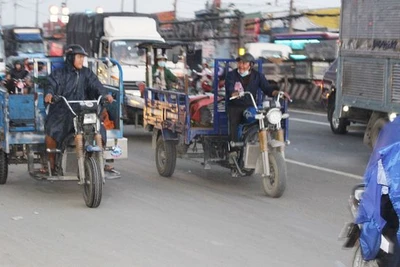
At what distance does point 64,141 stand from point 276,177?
8.70 feet

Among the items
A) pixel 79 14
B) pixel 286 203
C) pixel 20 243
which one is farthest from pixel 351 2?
pixel 79 14

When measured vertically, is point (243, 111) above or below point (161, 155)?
above

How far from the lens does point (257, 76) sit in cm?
1048

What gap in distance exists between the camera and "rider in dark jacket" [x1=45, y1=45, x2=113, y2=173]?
9430 millimetres

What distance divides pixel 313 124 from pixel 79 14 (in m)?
8.59

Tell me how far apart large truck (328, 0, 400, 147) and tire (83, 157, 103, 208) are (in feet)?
18.6

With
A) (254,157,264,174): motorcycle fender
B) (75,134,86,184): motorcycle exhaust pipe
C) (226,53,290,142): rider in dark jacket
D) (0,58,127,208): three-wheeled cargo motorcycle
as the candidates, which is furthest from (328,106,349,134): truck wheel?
(75,134,86,184): motorcycle exhaust pipe

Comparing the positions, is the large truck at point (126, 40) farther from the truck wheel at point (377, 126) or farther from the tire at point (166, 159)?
the truck wheel at point (377, 126)

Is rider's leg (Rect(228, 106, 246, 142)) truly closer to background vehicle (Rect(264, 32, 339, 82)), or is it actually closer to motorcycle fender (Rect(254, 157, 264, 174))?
motorcycle fender (Rect(254, 157, 264, 174))

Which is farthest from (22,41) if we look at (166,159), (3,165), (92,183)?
(92,183)

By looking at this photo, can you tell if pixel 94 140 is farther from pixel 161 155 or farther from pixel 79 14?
pixel 79 14

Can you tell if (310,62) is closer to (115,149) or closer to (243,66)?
(243,66)

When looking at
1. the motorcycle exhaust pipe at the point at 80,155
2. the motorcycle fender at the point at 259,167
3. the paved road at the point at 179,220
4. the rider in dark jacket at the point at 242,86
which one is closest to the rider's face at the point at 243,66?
the rider in dark jacket at the point at 242,86

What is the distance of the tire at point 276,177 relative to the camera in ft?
31.3
